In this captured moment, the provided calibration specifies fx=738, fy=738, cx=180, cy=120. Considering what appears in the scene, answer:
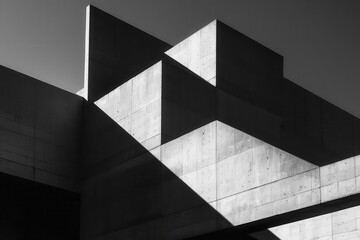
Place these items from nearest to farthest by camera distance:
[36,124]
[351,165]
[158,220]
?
[351,165] < [158,220] < [36,124]

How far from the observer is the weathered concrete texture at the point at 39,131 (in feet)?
74.6

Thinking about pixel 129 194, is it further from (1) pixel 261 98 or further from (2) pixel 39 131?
(1) pixel 261 98

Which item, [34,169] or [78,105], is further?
[78,105]

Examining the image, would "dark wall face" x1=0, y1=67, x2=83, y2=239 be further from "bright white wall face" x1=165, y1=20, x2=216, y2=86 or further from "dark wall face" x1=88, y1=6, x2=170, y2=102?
"bright white wall face" x1=165, y1=20, x2=216, y2=86

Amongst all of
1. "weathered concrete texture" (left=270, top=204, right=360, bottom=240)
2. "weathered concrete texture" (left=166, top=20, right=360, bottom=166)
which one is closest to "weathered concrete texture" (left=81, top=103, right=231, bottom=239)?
"weathered concrete texture" (left=166, top=20, right=360, bottom=166)

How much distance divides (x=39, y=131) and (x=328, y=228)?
966 centimetres

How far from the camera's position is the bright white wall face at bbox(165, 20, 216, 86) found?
2375 centimetres

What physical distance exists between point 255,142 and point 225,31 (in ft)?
22.0

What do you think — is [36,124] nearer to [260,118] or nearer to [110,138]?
[110,138]

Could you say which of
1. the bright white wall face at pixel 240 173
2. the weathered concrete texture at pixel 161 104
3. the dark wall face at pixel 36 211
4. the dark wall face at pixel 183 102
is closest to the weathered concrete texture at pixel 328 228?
the dark wall face at pixel 183 102

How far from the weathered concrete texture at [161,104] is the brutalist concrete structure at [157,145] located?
0.04m

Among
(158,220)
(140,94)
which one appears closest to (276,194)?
(158,220)

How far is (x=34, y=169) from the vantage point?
23.0 metres

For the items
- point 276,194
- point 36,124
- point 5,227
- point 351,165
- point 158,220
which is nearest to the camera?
point 351,165
